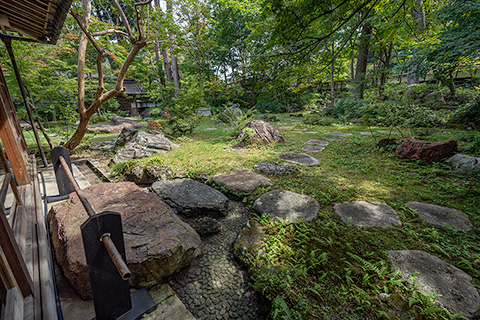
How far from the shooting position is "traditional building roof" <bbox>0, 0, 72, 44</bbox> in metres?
2.11

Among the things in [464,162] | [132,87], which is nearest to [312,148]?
[464,162]

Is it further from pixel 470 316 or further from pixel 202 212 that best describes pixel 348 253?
pixel 202 212

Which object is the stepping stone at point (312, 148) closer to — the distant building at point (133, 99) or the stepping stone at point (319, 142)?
the stepping stone at point (319, 142)

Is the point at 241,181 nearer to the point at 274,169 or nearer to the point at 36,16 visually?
the point at 274,169

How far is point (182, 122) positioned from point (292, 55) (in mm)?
5811

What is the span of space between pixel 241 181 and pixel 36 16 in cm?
365

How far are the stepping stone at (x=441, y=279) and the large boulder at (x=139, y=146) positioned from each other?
5.30 m

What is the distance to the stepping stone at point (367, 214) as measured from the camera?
6.60 ft

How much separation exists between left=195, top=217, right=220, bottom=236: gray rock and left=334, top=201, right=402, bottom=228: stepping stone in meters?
1.51

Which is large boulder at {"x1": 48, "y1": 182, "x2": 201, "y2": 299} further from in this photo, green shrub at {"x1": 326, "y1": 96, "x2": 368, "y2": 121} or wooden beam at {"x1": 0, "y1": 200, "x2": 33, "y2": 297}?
green shrub at {"x1": 326, "y1": 96, "x2": 368, "y2": 121}

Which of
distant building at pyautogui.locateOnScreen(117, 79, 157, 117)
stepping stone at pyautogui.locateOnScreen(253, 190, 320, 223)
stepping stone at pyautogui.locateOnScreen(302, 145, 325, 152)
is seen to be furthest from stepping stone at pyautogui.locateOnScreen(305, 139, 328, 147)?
distant building at pyautogui.locateOnScreen(117, 79, 157, 117)

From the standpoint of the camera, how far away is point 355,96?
32.3ft

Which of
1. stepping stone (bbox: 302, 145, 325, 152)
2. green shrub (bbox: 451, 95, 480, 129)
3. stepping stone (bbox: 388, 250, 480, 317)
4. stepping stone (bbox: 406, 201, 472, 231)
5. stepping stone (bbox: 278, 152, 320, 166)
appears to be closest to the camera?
stepping stone (bbox: 388, 250, 480, 317)

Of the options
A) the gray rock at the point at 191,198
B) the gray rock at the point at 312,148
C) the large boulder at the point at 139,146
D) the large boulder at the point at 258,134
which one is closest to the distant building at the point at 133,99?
the large boulder at the point at 139,146
